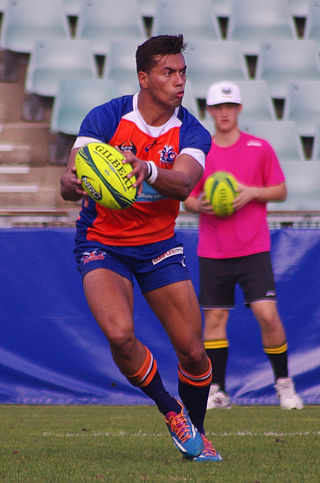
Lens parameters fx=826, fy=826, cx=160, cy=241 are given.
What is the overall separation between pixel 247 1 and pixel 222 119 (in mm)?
5578

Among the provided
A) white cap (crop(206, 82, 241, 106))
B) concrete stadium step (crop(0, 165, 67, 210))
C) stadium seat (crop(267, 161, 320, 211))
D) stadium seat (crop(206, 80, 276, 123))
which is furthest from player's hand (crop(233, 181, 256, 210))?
stadium seat (crop(206, 80, 276, 123))

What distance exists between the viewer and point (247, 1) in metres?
11.3

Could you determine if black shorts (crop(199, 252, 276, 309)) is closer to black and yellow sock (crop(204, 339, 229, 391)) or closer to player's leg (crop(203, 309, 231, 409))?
player's leg (crop(203, 309, 231, 409))

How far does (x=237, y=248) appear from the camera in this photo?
6.16 m

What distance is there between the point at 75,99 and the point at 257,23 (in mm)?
3085

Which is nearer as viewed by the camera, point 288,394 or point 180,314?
point 180,314

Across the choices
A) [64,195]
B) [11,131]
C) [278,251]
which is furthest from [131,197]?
[11,131]

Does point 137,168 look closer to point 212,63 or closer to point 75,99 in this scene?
point 75,99

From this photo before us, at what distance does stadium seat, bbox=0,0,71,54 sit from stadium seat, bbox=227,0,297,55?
2.27 metres

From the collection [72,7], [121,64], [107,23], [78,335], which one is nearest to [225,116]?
[78,335]

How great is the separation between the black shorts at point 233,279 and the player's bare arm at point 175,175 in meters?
2.33

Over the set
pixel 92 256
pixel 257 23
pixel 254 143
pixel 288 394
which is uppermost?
pixel 257 23

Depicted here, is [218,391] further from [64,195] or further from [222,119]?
[64,195]

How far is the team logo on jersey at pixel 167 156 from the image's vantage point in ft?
13.1
